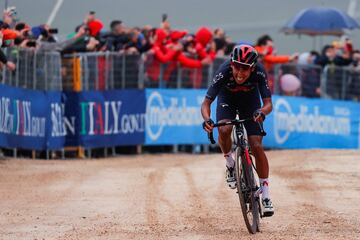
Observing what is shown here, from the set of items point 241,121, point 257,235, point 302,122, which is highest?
point 241,121

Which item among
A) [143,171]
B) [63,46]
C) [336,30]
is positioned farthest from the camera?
[336,30]

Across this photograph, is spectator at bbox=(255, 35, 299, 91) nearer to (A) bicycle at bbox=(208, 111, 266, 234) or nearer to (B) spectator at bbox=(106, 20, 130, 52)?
(B) spectator at bbox=(106, 20, 130, 52)

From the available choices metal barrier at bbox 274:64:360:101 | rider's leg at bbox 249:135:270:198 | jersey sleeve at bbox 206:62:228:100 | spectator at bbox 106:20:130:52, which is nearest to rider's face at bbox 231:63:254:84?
jersey sleeve at bbox 206:62:228:100

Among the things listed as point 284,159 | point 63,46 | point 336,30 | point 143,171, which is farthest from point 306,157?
point 336,30

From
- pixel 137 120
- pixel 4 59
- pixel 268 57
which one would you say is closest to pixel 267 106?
pixel 4 59

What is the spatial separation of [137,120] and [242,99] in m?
10.7

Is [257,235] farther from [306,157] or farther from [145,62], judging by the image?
[145,62]

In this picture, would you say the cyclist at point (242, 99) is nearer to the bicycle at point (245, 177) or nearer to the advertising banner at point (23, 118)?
the bicycle at point (245, 177)

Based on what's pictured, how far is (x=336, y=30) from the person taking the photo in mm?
25766

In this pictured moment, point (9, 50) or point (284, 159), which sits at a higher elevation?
point (9, 50)

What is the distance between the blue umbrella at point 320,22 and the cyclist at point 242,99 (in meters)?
15.3

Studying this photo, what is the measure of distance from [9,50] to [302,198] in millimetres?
6474

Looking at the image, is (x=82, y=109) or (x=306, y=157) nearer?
(x=306, y=157)

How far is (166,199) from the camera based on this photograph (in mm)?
12812
